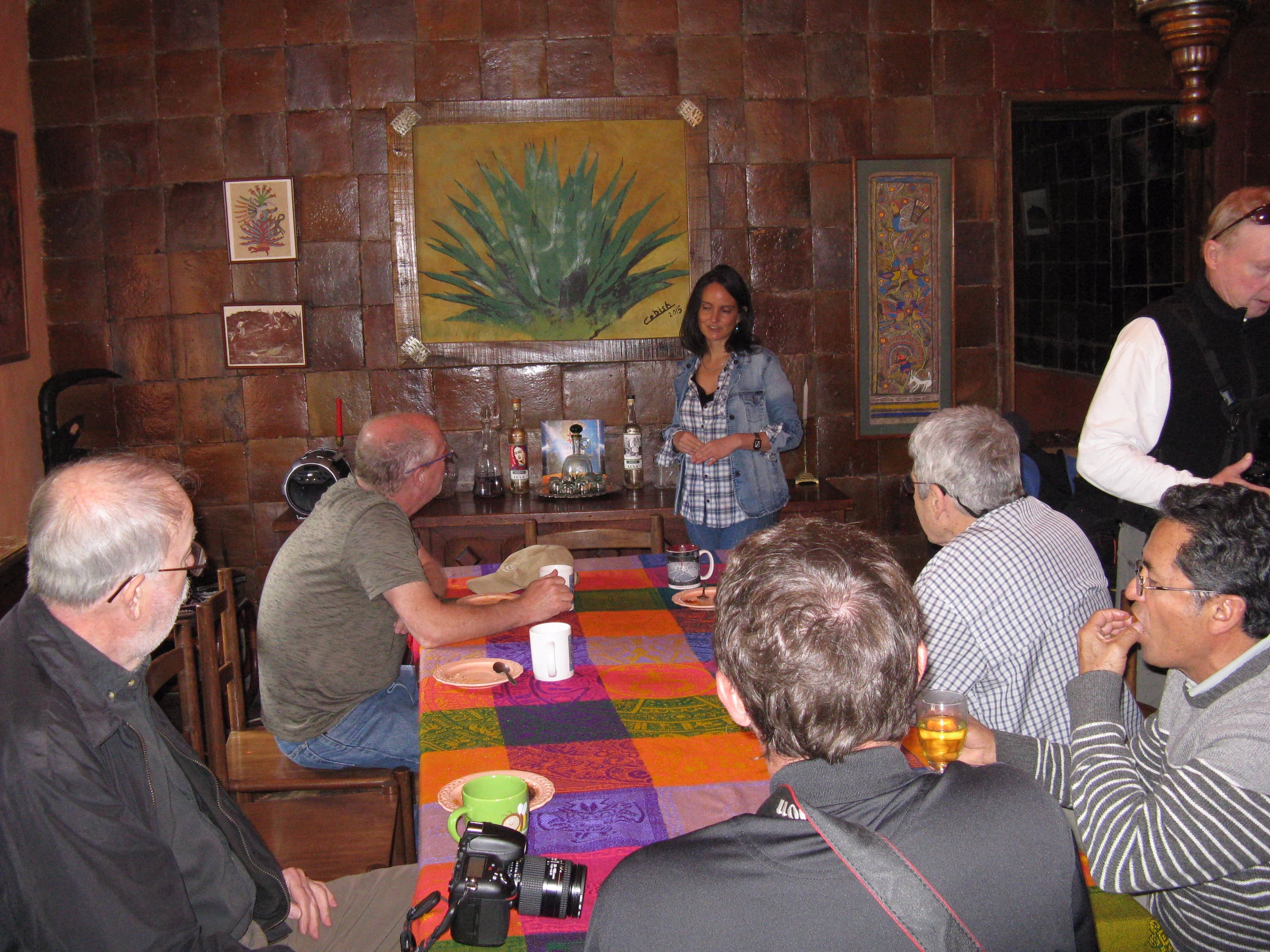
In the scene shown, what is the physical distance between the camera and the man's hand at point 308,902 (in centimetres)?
194

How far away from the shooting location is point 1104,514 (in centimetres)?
338

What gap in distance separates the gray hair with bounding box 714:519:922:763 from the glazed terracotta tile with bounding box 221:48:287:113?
417cm

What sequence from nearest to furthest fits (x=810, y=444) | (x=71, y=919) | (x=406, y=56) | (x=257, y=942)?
(x=71, y=919) → (x=257, y=942) → (x=406, y=56) → (x=810, y=444)

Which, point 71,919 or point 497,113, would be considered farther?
point 497,113

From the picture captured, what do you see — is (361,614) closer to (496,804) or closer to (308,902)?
(308,902)

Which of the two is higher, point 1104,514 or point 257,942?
point 1104,514

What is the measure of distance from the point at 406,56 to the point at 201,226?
1139 mm

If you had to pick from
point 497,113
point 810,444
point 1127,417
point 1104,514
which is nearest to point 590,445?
point 810,444

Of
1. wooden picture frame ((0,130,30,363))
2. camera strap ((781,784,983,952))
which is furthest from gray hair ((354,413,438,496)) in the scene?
wooden picture frame ((0,130,30,363))

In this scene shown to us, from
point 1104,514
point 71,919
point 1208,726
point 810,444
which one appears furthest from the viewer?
point 810,444

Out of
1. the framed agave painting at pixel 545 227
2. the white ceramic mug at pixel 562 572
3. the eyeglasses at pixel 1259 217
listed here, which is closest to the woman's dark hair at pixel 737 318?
the framed agave painting at pixel 545 227

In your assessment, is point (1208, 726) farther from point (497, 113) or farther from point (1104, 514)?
point (497, 113)

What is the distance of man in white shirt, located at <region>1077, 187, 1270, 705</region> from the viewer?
266 cm

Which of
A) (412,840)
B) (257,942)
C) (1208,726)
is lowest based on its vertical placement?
(412,840)
